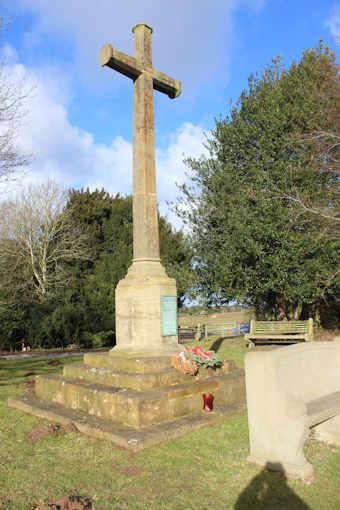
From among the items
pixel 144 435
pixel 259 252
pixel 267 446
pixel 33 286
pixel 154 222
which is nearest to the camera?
pixel 267 446

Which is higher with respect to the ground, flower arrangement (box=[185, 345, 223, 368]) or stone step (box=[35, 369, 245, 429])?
flower arrangement (box=[185, 345, 223, 368])

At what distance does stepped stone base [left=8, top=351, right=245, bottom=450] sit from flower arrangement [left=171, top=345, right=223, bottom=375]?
0.12 meters

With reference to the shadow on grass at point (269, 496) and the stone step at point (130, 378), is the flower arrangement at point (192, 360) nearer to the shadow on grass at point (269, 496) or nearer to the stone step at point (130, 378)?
the stone step at point (130, 378)

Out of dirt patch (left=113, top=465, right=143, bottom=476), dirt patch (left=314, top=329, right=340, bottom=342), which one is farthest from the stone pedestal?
dirt patch (left=314, top=329, right=340, bottom=342)

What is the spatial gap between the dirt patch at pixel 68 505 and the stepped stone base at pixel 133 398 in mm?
1186

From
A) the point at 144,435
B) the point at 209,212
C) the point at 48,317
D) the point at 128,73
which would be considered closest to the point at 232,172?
the point at 209,212

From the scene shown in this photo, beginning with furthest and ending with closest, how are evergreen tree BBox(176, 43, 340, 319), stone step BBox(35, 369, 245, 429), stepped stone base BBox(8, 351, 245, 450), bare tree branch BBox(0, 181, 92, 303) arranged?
1. bare tree branch BBox(0, 181, 92, 303)
2. evergreen tree BBox(176, 43, 340, 319)
3. stone step BBox(35, 369, 245, 429)
4. stepped stone base BBox(8, 351, 245, 450)

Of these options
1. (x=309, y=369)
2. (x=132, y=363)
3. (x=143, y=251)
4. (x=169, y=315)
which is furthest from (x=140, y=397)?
(x=143, y=251)

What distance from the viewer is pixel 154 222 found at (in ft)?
23.8

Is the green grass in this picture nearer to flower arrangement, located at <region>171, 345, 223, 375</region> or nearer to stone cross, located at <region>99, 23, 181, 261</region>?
flower arrangement, located at <region>171, 345, 223, 375</region>

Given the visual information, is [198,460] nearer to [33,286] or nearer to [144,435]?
[144,435]

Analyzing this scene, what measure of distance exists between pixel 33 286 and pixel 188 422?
19.9m

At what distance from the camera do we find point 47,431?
5.01 metres

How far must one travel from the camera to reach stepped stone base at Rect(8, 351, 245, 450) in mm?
4898
